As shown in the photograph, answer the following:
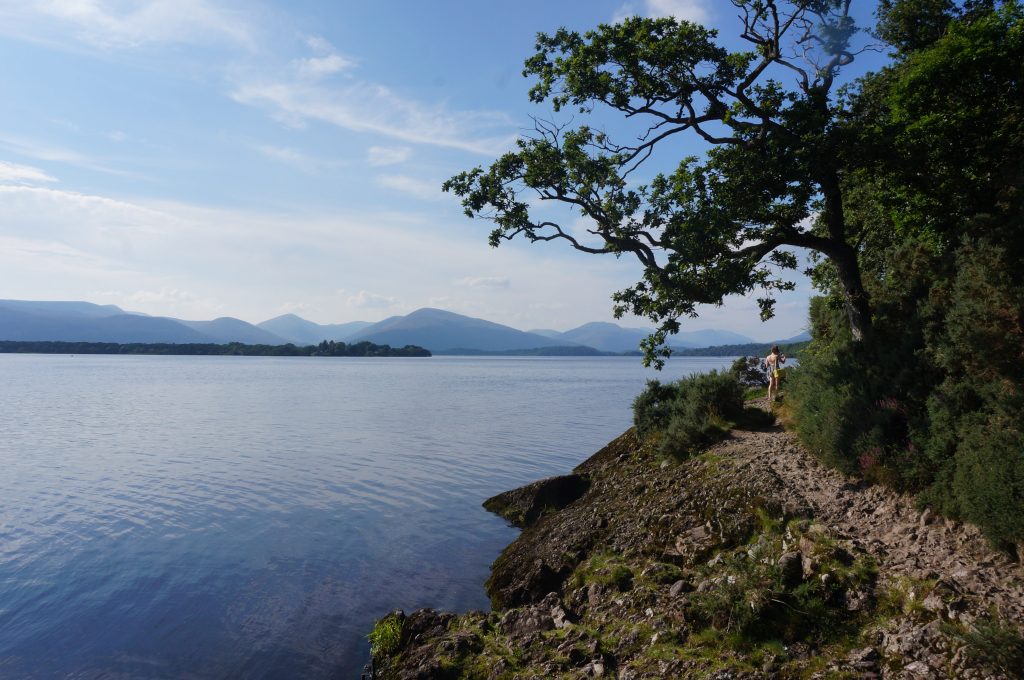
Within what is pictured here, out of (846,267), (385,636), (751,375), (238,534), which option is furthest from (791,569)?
(751,375)

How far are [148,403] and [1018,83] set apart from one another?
2486 inches

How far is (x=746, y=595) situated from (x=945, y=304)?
28.4ft

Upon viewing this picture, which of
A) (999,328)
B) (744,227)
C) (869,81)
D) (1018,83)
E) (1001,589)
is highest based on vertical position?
(869,81)

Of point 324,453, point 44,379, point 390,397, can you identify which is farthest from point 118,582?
point 44,379

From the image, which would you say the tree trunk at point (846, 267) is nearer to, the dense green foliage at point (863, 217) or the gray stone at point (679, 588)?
the dense green foliage at point (863, 217)

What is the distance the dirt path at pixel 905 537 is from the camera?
799 cm

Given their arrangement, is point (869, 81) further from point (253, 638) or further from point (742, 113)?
point (253, 638)

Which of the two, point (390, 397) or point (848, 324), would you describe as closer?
point (848, 324)

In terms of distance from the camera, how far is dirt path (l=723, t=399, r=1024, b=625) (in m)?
7.99

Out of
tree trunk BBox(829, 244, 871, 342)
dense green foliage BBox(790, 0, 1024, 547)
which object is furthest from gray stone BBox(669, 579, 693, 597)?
tree trunk BBox(829, 244, 871, 342)

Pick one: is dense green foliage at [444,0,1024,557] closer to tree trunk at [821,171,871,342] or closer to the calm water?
tree trunk at [821,171,871,342]

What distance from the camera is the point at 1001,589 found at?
25.8 feet

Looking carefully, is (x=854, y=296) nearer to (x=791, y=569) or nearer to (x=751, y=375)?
(x=791, y=569)

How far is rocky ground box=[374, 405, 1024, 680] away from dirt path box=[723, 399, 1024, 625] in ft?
0.10
